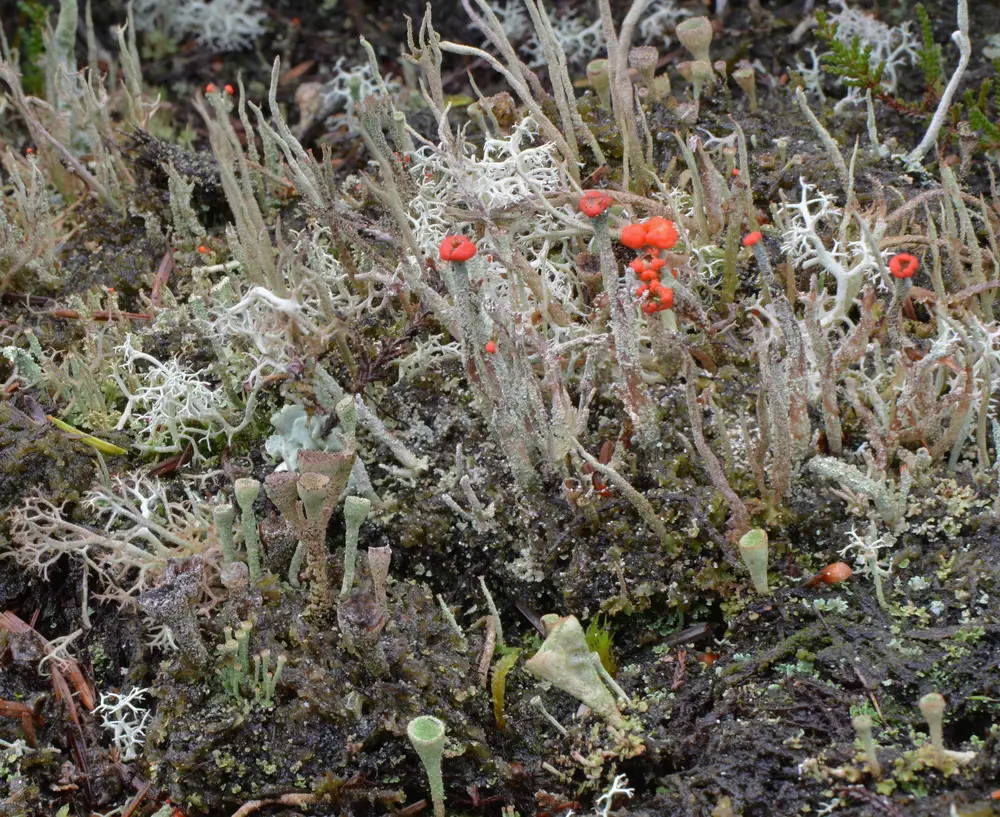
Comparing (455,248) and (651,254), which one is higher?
(455,248)

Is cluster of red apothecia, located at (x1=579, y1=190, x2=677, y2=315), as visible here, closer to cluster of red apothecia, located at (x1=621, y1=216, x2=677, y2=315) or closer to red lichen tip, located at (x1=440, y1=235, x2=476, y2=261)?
cluster of red apothecia, located at (x1=621, y1=216, x2=677, y2=315)

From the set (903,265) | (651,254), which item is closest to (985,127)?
(903,265)

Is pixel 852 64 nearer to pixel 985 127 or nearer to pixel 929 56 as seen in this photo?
pixel 929 56

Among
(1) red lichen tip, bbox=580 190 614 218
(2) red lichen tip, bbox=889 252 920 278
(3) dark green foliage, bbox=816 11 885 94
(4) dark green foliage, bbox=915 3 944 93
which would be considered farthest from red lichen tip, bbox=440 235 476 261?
(4) dark green foliage, bbox=915 3 944 93

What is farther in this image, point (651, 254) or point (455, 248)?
point (651, 254)

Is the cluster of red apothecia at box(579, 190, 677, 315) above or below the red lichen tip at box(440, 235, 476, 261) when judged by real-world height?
below

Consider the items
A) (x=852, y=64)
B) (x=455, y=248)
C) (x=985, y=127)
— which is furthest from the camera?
(x=852, y=64)

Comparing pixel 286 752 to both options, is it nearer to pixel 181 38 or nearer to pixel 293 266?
pixel 293 266

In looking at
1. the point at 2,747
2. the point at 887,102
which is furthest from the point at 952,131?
the point at 2,747

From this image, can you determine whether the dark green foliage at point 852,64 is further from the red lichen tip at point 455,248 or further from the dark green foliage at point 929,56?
the red lichen tip at point 455,248
